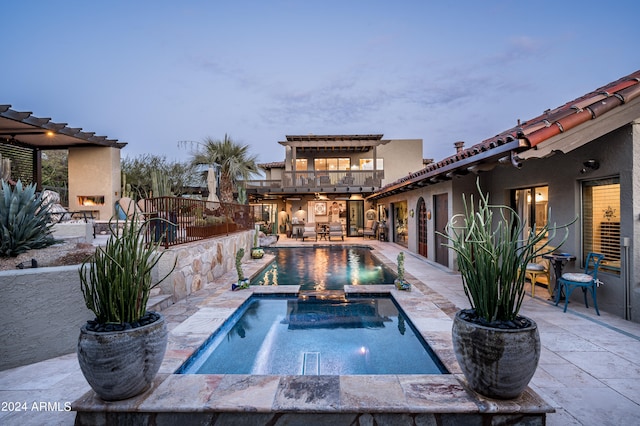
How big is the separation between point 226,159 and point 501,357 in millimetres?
14324

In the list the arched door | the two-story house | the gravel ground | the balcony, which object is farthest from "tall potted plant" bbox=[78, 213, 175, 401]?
the two-story house

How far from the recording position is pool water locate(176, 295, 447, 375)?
3658 millimetres

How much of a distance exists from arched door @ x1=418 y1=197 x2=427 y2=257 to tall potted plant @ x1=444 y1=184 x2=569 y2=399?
8873 mm

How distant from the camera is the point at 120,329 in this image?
2414mm

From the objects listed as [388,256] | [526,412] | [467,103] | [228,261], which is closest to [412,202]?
Answer: [388,256]

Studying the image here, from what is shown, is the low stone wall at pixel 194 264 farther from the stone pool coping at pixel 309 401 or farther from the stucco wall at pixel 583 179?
the stucco wall at pixel 583 179

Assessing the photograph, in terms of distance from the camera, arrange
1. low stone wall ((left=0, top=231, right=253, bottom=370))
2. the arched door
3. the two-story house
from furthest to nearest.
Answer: the two-story house → the arched door → low stone wall ((left=0, top=231, right=253, bottom=370))

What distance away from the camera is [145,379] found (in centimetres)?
246

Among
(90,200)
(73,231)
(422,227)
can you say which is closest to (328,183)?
(422,227)

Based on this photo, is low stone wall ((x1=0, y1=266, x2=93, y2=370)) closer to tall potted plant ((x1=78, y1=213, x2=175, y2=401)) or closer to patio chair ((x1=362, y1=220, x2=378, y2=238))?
tall potted plant ((x1=78, y1=213, x2=175, y2=401))

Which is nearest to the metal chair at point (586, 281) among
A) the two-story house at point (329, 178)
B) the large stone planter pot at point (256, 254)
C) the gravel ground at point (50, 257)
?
the gravel ground at point (50, 257)

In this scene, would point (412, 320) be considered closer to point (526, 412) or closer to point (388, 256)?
point (526, 412)

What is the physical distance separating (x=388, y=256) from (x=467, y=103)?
42791 millimetres

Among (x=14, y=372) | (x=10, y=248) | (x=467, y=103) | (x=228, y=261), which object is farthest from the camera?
(x=467, y=103)
